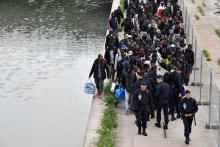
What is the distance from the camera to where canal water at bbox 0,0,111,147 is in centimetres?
1930

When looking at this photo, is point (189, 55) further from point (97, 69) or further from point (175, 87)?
point (175, 87)

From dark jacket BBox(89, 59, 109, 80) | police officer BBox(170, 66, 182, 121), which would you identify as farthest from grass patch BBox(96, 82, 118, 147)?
police officer BBox(170, 66, 182, 121)

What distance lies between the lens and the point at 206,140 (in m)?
17.0

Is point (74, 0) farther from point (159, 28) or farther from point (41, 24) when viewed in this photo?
point (159, 28)

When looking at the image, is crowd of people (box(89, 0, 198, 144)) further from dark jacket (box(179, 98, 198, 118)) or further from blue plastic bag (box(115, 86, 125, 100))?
blue plastic bag (box(115, 86, 125, 100))

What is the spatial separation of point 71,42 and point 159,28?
6.10 metres

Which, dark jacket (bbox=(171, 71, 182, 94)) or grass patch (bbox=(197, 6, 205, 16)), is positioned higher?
dark jacket (bbox=(171, 71, 182, 94))

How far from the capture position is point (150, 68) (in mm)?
19188

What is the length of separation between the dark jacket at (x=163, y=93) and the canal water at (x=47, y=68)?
2.68m

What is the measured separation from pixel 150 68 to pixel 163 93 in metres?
2.24

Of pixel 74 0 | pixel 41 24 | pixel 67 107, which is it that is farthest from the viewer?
pixel 74 0

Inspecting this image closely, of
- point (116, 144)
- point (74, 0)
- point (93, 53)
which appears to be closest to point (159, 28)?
point (93, 53)

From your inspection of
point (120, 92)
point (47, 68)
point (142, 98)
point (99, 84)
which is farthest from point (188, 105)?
point (47, 68)

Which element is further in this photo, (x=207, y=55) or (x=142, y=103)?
(x=207, y=55)
